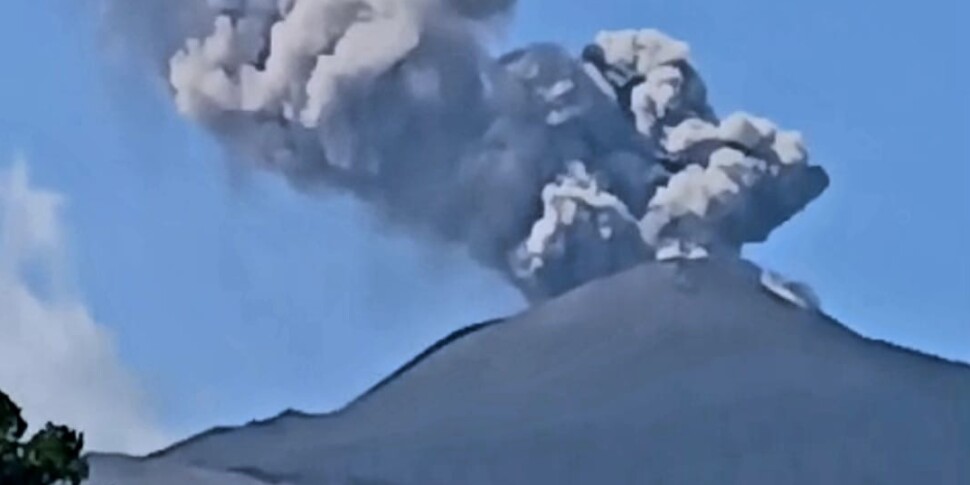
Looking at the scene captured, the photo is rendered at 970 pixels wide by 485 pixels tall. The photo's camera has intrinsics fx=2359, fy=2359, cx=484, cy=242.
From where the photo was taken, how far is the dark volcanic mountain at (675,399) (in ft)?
178

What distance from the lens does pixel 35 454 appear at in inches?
433

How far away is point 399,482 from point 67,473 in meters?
39.7

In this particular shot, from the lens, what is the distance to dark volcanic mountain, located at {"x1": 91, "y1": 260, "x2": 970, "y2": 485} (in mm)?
54188

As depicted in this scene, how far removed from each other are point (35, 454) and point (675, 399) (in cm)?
4750

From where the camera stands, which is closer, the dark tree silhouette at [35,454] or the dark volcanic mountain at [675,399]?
the dark tree silhouette at [35,454]

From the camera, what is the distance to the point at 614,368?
190 feet

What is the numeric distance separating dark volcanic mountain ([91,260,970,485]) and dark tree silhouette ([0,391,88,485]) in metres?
41.2

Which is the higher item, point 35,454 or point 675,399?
point 675,399

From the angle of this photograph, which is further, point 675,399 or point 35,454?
point 675,399

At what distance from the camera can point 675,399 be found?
190ft

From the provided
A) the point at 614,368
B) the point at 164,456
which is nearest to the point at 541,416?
the point at 614,368

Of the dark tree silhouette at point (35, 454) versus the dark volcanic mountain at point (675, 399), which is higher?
the dark volcanic mountain at point (675, 399)

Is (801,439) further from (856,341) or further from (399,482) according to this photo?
(399,482)

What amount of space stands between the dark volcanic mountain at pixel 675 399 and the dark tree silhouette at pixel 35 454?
135ft
